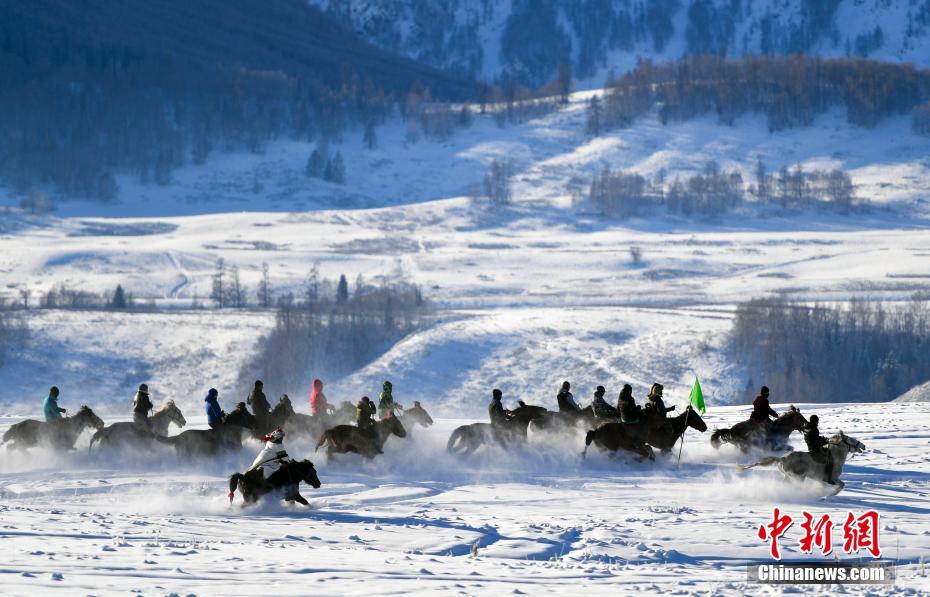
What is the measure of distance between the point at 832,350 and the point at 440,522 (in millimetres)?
60115

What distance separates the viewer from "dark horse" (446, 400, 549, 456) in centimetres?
2825

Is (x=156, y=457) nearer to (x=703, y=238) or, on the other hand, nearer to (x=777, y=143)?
(x=703, y=238)

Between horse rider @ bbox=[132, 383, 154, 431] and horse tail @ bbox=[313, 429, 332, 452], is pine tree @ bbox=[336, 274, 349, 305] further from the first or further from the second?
horse tail @ bbox=[313, 429, 332, 452]

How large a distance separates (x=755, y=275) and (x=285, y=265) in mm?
41805

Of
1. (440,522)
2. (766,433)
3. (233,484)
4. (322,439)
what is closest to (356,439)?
(322,439)

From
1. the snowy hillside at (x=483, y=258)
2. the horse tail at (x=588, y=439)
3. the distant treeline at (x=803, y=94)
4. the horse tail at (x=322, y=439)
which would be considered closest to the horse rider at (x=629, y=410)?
the horse tail at (x=588, y=439)

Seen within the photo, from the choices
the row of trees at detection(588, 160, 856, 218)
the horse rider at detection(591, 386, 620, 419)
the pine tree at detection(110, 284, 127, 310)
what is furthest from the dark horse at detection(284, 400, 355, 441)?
the row of trees at detection(588, 160, 856, 218)

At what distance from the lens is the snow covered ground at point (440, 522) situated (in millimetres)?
15719

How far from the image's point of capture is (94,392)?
76500 mm

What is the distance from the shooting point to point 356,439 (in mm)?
27359

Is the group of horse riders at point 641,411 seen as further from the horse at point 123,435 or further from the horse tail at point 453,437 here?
the horse at point 123,435

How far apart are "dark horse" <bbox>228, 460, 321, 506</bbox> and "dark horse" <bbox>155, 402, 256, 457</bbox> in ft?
19.7

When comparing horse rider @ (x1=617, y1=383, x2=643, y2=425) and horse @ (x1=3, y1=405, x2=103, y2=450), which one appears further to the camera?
horse @ (x1=3, y1=405, x2=103, y2=450)

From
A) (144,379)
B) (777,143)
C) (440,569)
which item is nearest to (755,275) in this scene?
(144,379)
